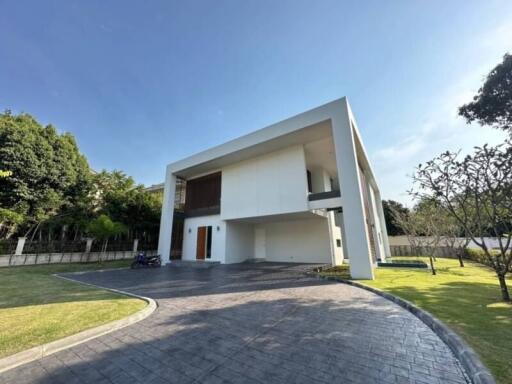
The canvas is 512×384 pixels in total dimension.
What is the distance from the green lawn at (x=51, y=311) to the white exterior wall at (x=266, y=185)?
7.67 m

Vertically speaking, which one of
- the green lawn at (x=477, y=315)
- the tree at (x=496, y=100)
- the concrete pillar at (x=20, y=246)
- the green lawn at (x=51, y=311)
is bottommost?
the green lawn at (x=477, y=315)

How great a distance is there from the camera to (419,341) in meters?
3.12

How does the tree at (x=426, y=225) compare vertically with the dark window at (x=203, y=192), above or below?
below

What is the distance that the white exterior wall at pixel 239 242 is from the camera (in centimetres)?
1348

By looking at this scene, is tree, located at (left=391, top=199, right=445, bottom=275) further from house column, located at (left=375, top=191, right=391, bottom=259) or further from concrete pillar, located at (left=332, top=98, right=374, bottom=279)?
concrete pillar, located at (left=332, top=98, right=374, bottom=279)

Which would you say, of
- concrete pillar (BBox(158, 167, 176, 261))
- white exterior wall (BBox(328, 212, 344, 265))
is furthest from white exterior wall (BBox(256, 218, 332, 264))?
concrete pillar (BBox(158, 167, 176, 261))

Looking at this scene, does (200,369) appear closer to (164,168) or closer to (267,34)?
(267,34)

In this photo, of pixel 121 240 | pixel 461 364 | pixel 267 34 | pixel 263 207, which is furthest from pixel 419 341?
pixel 121 240

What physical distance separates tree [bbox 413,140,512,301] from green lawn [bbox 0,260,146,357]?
30.4ft

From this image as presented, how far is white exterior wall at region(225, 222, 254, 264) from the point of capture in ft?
44.2

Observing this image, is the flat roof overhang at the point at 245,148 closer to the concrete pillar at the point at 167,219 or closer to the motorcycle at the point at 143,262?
the concrete pillar at the point at 167,219

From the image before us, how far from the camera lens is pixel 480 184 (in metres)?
6.16

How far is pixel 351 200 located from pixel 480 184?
3.60 metres

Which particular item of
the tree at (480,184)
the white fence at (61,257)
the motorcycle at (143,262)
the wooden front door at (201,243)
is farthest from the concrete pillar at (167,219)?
the tree at (480,184)
